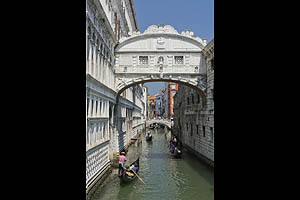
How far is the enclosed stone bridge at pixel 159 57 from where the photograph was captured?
1055cm

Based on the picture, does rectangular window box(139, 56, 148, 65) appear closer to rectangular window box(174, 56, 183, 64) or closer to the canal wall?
rectangular window box(174, 56, 183, 64)

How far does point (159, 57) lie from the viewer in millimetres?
10578

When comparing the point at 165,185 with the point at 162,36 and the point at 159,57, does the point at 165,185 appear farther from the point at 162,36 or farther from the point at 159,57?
the point at 162,36

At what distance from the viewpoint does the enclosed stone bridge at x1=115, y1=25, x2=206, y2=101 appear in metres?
10.5

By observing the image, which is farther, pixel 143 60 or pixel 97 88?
pixel 143 60

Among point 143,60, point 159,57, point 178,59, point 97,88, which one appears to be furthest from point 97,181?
point 178,59
